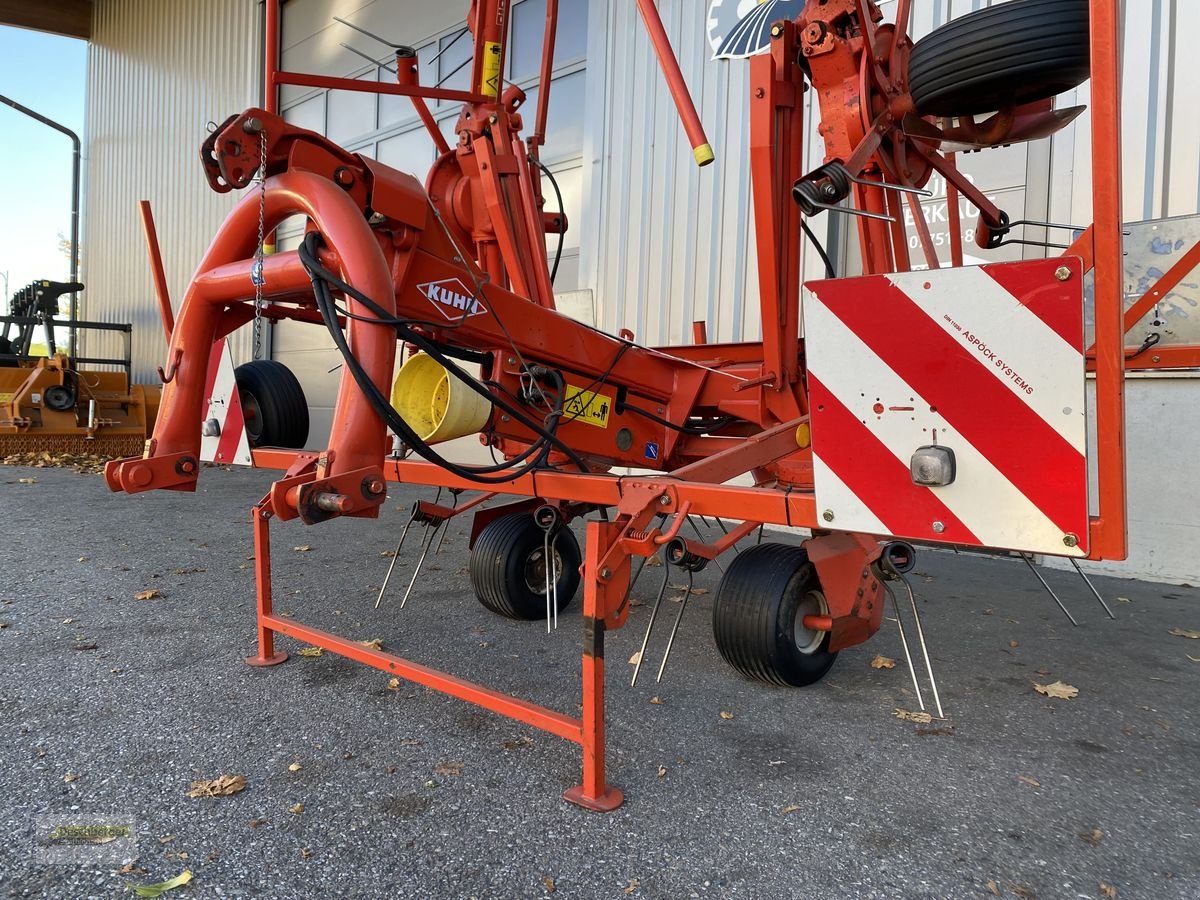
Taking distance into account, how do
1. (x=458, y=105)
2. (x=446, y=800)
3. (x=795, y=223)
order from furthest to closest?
(x=458, y=105) < (x=795, y=223) < (x=446, y=800)

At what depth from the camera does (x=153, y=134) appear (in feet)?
46.3

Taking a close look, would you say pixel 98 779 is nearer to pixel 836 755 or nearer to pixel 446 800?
pixel 446 800

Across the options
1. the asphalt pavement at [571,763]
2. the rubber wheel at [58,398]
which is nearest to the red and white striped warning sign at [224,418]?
the asphalt pavement at [571,763]

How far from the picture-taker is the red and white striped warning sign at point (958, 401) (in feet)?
5.23

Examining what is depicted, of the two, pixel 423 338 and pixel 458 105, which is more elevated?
pixel 458 105

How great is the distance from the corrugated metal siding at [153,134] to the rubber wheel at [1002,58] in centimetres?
1101

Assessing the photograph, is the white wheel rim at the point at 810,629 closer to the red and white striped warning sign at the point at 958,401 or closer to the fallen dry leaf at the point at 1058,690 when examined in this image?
the fallen dry leaf at the point at 1058,690

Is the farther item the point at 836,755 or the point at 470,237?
the point at 470,237

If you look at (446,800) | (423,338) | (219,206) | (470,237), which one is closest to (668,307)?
(470,237)

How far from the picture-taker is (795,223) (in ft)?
10.2

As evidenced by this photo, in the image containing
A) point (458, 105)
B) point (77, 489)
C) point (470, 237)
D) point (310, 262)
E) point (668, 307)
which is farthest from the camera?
point (458, 105)

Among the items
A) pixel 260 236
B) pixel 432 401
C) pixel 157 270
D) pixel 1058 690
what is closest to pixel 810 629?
pixel 1058 690

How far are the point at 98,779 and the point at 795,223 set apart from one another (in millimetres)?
2928

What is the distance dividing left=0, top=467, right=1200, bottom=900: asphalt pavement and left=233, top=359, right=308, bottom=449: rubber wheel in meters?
0.83
